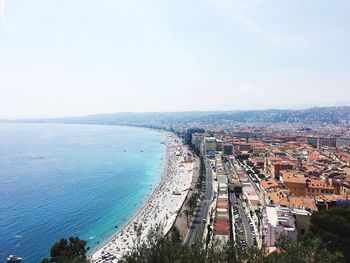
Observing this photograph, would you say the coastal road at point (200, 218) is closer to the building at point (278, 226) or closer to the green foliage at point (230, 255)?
the building at point (278, 226)

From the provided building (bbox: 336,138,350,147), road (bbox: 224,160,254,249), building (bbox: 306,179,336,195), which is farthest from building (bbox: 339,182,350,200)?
building (bbox: 336,138,350,147)

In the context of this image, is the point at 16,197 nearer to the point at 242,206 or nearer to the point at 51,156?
the point at 242,206

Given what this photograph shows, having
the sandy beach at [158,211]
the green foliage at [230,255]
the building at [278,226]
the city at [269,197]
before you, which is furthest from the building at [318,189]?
the green foliage at [230,255]

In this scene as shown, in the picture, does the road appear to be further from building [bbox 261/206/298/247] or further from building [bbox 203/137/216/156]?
building [bbox 203/137/216/156]

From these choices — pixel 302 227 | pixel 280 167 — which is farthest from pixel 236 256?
pixel 280 167

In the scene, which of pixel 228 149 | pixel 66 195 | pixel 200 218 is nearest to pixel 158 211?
pixel 200 218

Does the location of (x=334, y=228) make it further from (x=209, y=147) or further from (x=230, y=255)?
(x=209, y=147)
